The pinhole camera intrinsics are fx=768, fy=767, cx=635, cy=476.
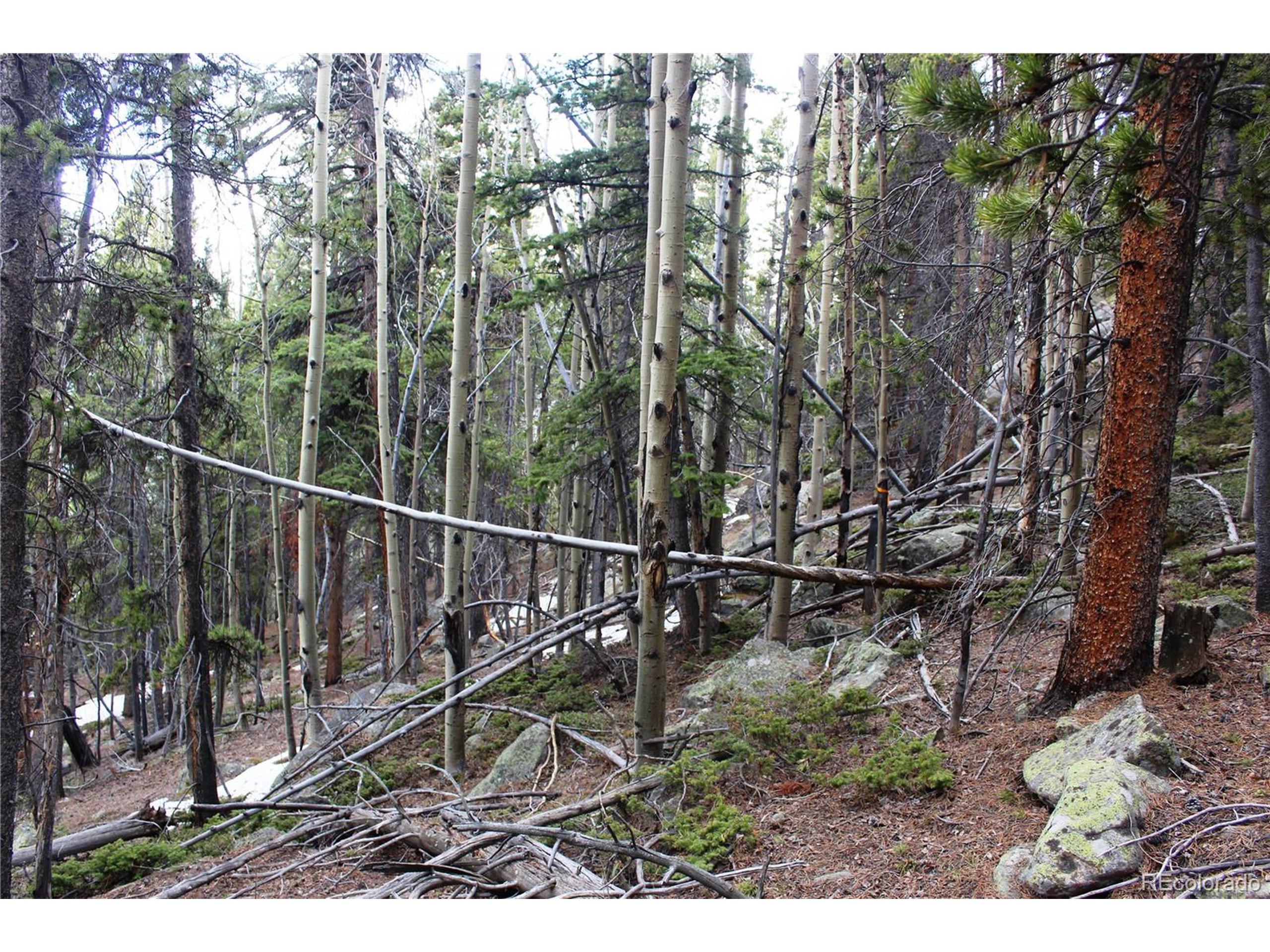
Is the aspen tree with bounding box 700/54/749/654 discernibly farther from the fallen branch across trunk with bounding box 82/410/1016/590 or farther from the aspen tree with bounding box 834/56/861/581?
the fallen branch across trunk with bounding box 82/410/1016/590

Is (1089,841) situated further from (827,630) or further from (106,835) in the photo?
(106,835)

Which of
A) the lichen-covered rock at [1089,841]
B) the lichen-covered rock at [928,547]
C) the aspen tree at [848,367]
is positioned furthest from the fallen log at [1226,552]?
the lichen-covered rock at [1089,841]

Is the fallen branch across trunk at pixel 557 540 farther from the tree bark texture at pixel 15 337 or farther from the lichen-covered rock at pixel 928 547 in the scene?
the lichen-covered rock at pixel 928 547

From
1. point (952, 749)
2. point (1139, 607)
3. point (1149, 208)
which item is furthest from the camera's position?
point (952, 749)

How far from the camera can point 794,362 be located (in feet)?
22.0

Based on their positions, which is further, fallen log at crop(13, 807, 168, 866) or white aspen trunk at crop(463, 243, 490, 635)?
white aspen trunk at crop(463, 243, 490, 635)

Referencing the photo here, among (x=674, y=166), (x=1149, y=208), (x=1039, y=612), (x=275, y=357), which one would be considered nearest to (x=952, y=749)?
(x=1039, y=612)

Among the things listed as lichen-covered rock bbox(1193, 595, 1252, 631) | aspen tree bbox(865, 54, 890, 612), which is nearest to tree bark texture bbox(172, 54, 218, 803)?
aspen tree bbox(865, 54, 890, 612)

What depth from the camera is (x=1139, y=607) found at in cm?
396

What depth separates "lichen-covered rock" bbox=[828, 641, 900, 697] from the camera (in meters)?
5.61

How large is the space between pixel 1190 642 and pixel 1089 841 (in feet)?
5.96

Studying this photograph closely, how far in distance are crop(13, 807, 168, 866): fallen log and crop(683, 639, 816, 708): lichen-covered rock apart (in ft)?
15.2
